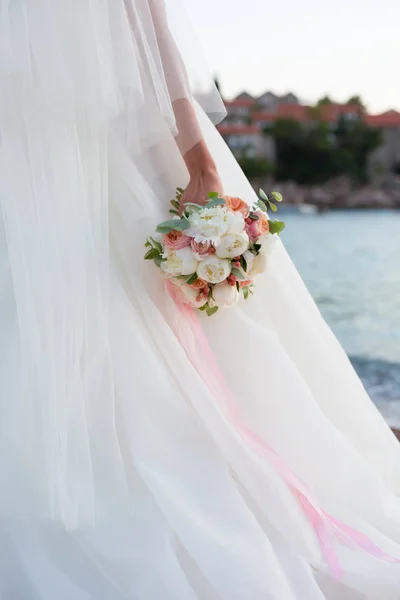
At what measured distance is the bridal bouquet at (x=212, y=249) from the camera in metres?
1.28

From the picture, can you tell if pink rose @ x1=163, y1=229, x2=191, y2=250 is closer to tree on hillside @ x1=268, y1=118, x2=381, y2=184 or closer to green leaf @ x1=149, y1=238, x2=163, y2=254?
green leaf @ x1=149, y1=238, x2=163, y2=254

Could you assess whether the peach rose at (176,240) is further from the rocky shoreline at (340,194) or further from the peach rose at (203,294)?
the rocky shoreline at (340,194)

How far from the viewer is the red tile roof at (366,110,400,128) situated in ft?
133

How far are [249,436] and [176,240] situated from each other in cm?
41

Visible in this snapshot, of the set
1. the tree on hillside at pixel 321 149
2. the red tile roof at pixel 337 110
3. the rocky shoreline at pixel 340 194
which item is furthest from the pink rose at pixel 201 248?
the red tile roof at pixel 337 110

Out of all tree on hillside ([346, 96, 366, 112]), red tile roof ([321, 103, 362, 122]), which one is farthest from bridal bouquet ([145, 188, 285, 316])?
tree on hillside ([346, 96, 366, 112])

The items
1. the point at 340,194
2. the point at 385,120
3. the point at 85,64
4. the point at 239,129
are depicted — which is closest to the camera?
the point at 85,64

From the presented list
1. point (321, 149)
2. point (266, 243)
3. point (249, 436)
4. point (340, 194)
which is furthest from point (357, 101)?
point (249, 436)

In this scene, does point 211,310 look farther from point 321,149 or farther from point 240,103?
point 240,103

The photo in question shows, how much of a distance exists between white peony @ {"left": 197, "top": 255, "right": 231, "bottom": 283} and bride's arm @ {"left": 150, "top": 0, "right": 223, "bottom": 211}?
0.17 m

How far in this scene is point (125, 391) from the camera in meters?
1.23

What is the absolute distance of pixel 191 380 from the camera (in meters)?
1.30

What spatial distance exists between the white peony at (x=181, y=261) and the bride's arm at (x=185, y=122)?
0.16 m

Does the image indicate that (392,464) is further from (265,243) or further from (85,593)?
(85,593)
